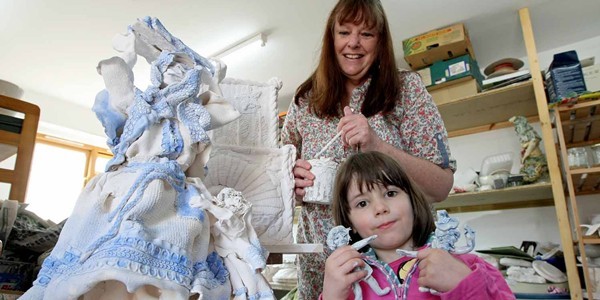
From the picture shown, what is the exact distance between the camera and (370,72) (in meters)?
0.91

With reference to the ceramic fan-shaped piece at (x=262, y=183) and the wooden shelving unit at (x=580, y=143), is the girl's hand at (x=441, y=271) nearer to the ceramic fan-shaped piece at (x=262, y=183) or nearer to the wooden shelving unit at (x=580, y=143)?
the ceramic fan-shaped piece at (x=262, y=183)

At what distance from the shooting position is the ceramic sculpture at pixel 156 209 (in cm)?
38

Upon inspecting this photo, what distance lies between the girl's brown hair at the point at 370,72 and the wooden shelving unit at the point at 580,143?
1.11 meters

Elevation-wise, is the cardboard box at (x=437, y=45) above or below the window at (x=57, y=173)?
above

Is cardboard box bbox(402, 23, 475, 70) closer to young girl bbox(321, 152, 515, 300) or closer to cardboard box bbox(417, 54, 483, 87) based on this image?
cardboard box bbox(417, 54, 483, 87)

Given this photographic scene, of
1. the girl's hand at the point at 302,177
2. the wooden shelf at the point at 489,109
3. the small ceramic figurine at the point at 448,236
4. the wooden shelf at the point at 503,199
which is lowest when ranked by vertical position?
the small ceramic figurine at the point at 448,236

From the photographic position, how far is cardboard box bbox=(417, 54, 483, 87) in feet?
6.17

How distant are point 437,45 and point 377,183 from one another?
1480mm

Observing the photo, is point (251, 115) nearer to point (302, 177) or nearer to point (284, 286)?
point (302, 177)

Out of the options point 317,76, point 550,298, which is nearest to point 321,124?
point 317,76

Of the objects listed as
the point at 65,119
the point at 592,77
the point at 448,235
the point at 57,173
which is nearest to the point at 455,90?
the point at 592,77

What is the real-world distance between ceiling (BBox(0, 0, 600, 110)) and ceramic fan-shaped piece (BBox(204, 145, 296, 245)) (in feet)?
4.42

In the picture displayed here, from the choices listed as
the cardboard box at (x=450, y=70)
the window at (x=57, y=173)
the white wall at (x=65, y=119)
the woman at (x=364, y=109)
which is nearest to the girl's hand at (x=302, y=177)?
the woman at (x=364, y=109)

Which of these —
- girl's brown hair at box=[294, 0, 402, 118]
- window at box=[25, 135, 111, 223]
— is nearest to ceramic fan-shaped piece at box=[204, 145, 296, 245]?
girl's brown hair at box=[294, 0, 402, 118]
